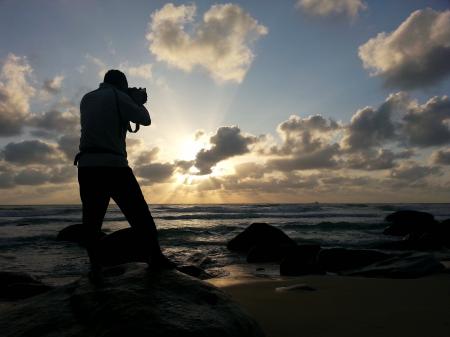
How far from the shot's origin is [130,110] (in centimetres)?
404

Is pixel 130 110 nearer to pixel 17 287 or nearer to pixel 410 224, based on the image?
pixel 17 287

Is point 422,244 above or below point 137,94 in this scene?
below

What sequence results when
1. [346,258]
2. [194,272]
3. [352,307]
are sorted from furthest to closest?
1. [346,258]
2. [194,272]
3. [352,307]

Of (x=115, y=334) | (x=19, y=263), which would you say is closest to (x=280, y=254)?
(x=19, y=263)

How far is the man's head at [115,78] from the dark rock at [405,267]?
661cm

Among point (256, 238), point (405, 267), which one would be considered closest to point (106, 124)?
point (405, 267)

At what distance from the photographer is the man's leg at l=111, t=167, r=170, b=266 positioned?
3973mm

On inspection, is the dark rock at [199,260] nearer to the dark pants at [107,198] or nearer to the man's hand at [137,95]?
the dark pants at [107,198]

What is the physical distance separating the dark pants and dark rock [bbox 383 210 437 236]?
19818mm

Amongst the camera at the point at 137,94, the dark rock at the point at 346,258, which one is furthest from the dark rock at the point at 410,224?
the camera at the point at 137,94

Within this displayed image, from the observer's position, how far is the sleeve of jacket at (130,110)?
13.2 ft

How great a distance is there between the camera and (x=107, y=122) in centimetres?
395

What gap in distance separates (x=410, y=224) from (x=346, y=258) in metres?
15.8

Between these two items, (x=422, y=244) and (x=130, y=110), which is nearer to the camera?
(x=130, y=110)
